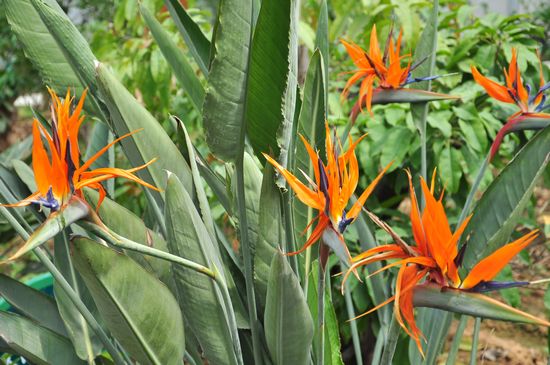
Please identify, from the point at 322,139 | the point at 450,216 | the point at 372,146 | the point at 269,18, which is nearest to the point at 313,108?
the point at 322,139

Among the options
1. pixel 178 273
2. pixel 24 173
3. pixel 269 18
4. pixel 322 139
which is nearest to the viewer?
pixel 269 18

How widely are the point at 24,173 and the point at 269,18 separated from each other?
1.68ft

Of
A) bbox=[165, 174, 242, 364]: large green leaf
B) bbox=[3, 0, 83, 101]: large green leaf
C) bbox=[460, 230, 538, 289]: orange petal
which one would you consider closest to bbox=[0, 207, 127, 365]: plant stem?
bbox=[165, 174, 242, 364]: large green leaf

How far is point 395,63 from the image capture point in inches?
36.3

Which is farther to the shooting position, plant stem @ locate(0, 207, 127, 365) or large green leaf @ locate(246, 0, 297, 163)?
plant stem @ locate(0, 207, 127, 365)

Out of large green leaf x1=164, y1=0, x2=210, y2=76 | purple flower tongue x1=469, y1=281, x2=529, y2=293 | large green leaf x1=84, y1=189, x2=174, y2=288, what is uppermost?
large green leaf x1=164, y1=0, x2=210, y2=76

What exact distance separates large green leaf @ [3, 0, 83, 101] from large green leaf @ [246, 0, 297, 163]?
0.98 feet

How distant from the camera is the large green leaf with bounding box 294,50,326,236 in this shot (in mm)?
870

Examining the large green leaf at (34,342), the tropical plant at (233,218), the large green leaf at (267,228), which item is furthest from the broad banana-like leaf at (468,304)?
the large green leaf at (34,342)

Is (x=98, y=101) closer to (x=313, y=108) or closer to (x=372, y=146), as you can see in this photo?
(x=313, y=108)

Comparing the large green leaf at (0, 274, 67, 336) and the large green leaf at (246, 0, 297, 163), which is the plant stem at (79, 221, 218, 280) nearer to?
the large green leaf at (246, 0, 297, 163)

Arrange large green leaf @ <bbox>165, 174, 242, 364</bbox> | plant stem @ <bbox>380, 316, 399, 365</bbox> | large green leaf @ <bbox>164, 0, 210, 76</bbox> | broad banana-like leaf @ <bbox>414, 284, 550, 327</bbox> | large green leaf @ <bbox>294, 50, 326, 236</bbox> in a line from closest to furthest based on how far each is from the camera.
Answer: broad banana-like leaf @ <bbox>414, 284, 550, 327</bbox> < plant stem @ <bbox>380, 316, 399, 365</bbox> < large green leaf @ <bbox>165, 174, 242, 364</bbox> < large green leaf @ <bbox>294, 50, 326, 236</bbox> < large green leaf @ <bbox>164, 0, 210, 76</bbox>

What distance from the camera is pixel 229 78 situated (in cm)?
74

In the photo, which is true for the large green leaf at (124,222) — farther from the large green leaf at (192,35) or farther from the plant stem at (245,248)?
the large green leaf at (192,35)
